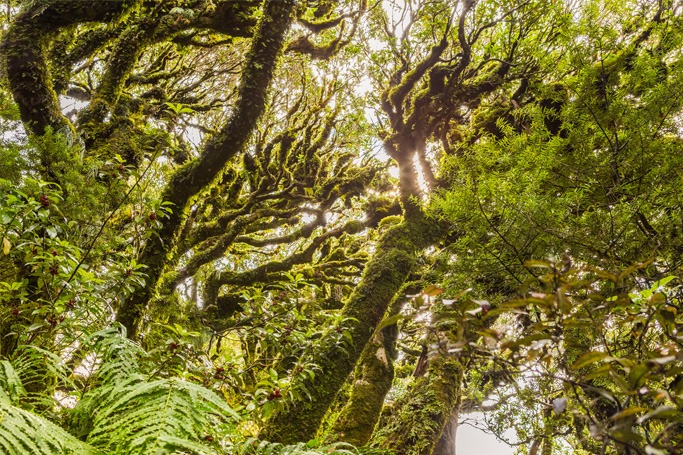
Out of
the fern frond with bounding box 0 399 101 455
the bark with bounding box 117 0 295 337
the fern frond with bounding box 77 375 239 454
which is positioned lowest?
the fern frond with bounding box 0 399 101 455

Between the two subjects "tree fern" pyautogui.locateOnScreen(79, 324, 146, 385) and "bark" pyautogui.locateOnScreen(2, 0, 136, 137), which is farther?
"bark" pyautogui.locateOnScreen(2, 0, 136, 137)

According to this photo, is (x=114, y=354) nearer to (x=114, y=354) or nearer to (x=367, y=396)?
(x=114, y=354)

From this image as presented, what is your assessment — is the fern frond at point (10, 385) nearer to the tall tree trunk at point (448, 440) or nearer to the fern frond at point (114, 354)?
the fern frond at point (114, 354)

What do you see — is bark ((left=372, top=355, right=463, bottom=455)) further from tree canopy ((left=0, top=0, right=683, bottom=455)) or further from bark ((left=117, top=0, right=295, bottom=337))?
bark ((left=117, top=0, right=295, bottom=337))

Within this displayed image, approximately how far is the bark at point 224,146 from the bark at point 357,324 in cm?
193

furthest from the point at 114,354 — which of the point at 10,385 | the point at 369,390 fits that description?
the point at 369,390

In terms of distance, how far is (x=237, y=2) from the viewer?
629 centimetres

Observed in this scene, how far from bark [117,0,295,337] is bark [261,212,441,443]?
193cm

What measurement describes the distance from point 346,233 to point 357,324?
3559 millimetres

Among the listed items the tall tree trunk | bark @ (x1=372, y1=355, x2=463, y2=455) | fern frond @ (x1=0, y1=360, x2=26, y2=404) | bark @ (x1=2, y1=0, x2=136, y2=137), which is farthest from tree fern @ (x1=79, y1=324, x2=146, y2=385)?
the tall tree trunk

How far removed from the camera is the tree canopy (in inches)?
57.3

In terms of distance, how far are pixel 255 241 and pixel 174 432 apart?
750 cm

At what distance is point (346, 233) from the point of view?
8391mm

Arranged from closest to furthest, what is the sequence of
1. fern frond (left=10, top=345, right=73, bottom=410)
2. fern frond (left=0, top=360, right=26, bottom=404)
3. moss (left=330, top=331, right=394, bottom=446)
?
fern frond (left=0, top=360, right=26, bottom=404)
fern frond (left=10, top=345, right=73, bottom=410)
moss (left=330, top=331, right=394, bottom=446)
